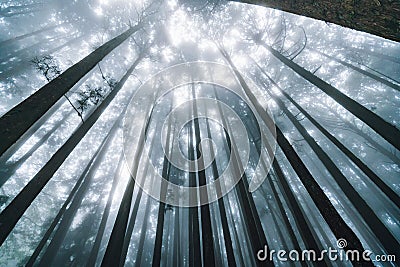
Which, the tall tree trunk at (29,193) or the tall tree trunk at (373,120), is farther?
the tall tree trunk at (29,193)

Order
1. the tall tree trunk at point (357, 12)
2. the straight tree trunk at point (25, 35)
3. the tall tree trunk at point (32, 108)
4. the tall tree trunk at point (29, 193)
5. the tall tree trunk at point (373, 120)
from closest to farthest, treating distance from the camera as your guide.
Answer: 1. the tall tree trunk at point (32, 108)
2. the tall tree trunk at point (357, 12)
3. the tall tree trunk at point (373, 120)
4. the tall tree trunk at point (29, 193)
5. the straight tree trunk at point (25, 35)

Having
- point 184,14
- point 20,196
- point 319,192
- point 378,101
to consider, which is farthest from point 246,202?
point 378,101

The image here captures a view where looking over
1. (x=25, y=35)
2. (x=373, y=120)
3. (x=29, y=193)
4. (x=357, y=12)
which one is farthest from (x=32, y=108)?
(x=25, y=35)

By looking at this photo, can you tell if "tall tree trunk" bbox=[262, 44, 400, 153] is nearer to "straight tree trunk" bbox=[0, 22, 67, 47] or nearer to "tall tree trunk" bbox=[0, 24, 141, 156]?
"tall tree trunk" bbox=[0, 24, 141, 156]

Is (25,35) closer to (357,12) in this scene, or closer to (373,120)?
(357,12)

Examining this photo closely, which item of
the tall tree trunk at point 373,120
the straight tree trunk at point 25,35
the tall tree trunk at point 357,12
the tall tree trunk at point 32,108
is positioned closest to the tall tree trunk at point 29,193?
the tall tree trunk at point 32,108

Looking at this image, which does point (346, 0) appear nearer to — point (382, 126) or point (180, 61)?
point (382, 126)

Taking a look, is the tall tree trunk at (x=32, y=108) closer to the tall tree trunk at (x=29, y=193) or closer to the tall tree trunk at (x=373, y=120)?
the tall tree trunk at (x=29, y=193)

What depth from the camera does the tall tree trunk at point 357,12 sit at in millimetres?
3031

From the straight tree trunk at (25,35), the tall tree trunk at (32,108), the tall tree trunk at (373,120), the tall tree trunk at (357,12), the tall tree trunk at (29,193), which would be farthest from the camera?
the straight tree trunk at (25,35)

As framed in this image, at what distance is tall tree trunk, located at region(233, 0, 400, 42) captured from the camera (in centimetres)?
303

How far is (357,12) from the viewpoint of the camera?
11.0ft

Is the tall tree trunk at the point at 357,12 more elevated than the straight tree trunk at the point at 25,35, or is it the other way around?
the straight tree trunk at the point at 25,35

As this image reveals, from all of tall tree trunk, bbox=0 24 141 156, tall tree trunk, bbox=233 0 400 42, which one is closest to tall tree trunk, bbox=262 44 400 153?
tall tree trunk, bbox=233 0 400 42
